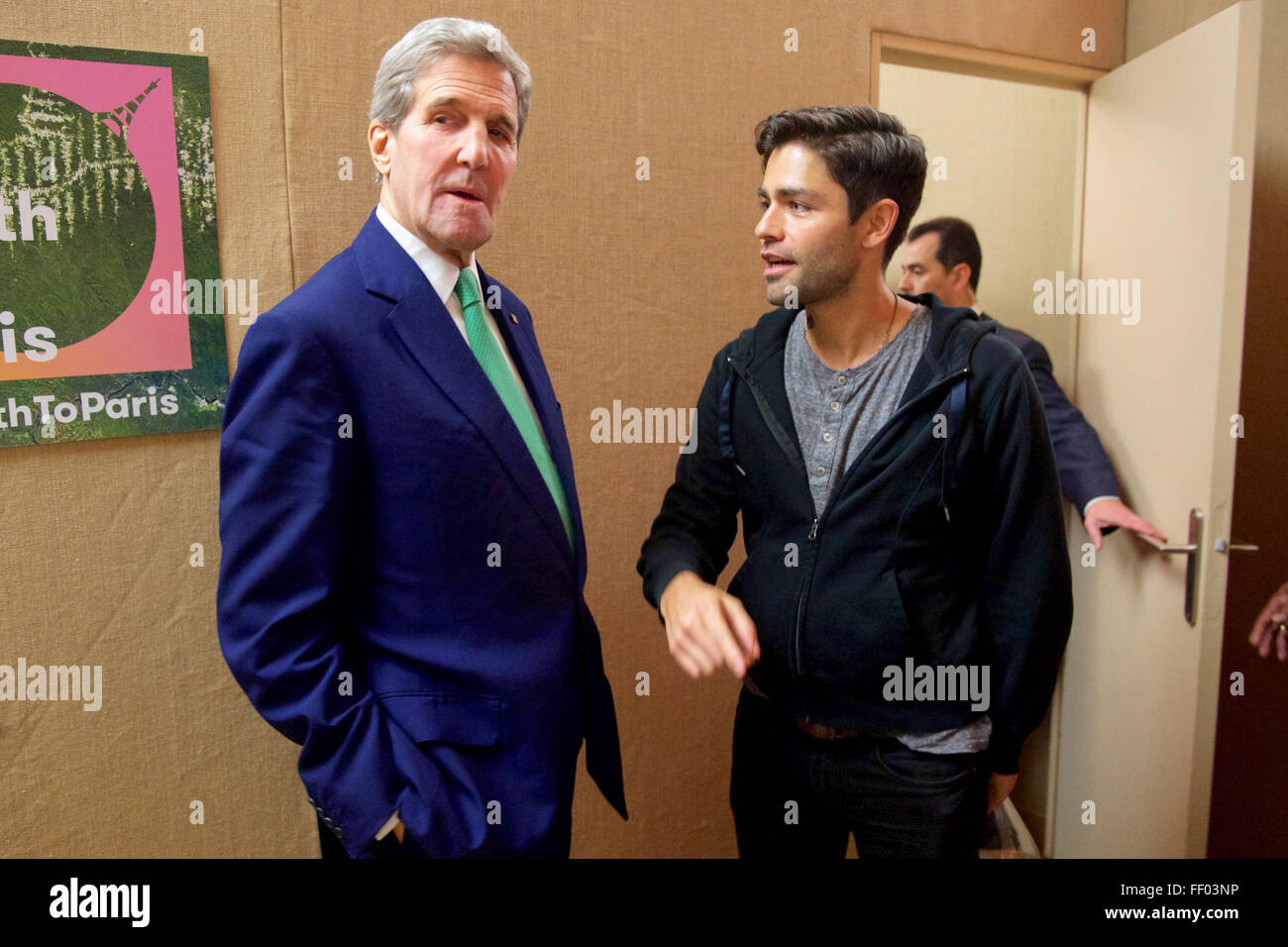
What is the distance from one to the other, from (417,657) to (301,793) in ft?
2.17

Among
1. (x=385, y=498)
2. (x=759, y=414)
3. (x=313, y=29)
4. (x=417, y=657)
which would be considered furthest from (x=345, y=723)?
(x=313, y=29)

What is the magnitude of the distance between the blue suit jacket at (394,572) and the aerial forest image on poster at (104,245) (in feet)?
1.44

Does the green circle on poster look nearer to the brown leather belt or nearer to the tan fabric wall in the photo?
the tan fabric wall

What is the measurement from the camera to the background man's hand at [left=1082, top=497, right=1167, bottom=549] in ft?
6.49

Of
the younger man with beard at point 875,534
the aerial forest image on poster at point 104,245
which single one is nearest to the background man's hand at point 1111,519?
the younger man with beard at point 875,534

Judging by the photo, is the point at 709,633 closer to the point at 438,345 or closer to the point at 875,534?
the point at 875,534

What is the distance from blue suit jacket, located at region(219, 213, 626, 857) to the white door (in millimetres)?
1396

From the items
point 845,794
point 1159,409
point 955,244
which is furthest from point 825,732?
point 955,244

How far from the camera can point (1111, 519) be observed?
2041mm

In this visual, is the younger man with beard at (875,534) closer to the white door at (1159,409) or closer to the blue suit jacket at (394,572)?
the blue suit jacket at (394,572)

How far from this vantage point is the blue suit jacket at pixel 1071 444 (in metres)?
2.12
